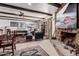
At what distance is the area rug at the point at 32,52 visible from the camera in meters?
2.95

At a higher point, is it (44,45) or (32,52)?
(44,45)

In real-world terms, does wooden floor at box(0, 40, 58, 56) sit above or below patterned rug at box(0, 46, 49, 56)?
→ above

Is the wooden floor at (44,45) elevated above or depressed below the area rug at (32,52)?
above

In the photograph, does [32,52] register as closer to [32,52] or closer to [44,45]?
[32,52]

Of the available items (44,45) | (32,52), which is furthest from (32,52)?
(44,45)

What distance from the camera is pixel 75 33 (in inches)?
113

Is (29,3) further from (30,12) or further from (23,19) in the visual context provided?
(23,19)

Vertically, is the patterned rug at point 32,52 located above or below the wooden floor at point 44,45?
below

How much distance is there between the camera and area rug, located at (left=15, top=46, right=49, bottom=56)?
295 centimetres

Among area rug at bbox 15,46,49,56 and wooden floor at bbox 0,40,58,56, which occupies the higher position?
wooden floor at bbox 0,40,58,56

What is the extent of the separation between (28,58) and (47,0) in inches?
59.9

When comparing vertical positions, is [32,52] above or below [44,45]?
below

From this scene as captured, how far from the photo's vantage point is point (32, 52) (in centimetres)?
298

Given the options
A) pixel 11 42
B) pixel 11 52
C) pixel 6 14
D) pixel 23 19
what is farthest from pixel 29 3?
pixel 11 52
